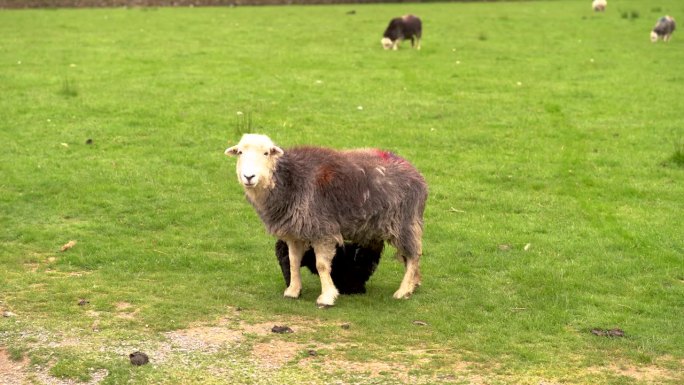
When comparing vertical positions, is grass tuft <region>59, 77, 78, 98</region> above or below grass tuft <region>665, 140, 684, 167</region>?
above

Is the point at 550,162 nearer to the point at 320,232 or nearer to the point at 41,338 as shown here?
the point at 320,232

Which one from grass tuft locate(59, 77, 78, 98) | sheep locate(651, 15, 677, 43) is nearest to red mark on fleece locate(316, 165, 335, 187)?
grass tuft locate(59, 77, 78, 98)

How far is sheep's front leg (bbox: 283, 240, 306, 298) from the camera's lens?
9289mm

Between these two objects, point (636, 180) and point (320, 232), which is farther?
point (636, 180)

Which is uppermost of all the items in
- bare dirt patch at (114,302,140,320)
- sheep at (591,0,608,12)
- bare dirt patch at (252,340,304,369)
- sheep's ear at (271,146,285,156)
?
sheep at (591,0,608,12)

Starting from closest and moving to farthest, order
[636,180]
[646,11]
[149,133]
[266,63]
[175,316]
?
[175,316] → [636,180] → [149,133] → [266,63] → [646,11]

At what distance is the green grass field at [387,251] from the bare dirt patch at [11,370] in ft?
0.07

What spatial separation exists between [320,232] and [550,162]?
6598 mm

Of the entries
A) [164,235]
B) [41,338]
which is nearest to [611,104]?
[164,235]

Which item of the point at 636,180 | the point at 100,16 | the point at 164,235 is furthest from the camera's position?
the point at 100,16

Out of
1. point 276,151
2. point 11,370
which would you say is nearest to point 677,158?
point 276,151

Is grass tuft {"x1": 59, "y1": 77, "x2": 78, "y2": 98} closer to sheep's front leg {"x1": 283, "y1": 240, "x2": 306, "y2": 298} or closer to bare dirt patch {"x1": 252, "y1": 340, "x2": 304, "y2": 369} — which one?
sheep's front leg {"x1": 283, "y1": 240, "x2": 306, "y2": 298}

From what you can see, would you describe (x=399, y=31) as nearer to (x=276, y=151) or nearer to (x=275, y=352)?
(x=276, y=151)

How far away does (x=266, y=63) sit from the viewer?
22.2 metres
